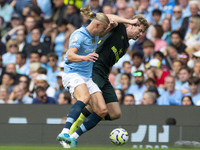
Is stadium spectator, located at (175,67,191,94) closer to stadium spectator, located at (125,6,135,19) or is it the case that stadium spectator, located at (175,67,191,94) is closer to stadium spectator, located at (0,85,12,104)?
stadium spectator, located at (125,6,135,19)

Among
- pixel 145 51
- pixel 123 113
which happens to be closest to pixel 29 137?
pixel 123 113

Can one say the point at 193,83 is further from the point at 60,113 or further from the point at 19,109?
the point at 19,109

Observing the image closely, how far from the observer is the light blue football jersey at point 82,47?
24.8ft

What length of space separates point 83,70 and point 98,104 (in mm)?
595

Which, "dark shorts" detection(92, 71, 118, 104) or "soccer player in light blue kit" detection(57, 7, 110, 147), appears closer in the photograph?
"soccer player in light blue kit" detection(57, 7, 110, 147)

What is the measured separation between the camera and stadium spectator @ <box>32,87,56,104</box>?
38.7 feet

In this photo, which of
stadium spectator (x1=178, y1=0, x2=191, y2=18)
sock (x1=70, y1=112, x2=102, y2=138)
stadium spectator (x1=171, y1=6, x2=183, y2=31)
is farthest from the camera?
stadium spectator (x1=178, y1=0, x2=191, y2=18)

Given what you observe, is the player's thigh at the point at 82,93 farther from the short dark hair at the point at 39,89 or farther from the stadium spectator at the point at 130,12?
the stadium spectator at the point at 130,12

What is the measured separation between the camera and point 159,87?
11.7m

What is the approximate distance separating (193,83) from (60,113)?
3071 millimetres

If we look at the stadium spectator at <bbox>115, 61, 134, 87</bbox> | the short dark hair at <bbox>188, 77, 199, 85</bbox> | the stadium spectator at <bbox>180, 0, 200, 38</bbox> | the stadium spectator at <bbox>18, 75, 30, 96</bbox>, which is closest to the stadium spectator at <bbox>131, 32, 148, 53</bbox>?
the stadium spectator at <bbox>115, 61, 134, 87</bbox>

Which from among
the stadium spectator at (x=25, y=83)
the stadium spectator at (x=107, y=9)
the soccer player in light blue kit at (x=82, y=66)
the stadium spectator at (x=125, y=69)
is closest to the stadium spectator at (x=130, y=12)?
the stadium spectator at (x=107, y=9)

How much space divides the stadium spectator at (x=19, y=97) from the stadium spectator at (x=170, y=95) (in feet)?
10.5

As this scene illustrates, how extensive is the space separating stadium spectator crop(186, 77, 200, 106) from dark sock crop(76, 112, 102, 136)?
12.4ft
